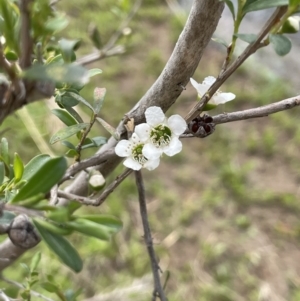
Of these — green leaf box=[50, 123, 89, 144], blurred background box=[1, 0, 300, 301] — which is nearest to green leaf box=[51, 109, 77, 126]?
green leaf box=[50, 123, 89, 144]

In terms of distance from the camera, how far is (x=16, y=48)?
268mm

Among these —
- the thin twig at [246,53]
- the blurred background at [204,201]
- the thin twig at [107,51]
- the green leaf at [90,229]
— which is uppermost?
the thin twig at [246,53]

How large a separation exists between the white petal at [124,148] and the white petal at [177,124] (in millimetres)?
50

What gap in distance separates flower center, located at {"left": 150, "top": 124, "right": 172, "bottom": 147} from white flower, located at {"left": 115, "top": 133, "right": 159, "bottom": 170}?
13 millimetres

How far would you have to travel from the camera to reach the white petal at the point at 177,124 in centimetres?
42

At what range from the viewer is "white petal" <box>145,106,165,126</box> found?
1.38 feet

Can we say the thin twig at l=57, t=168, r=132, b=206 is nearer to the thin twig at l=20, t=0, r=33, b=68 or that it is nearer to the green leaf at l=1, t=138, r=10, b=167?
the green leaf at l=1, t=138, r=10, b=167

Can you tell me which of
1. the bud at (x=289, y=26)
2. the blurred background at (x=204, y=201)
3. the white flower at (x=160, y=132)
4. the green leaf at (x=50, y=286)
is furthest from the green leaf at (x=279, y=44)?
the blurred background at (x=204, y=201)

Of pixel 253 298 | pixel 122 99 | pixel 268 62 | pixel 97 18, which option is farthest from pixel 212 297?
pixel 97 18

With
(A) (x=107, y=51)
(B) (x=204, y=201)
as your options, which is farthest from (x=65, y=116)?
(B) (x=204, y=201)

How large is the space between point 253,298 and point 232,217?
1.02ft

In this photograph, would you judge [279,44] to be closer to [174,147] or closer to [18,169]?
[174,147]

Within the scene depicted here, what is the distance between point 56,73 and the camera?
0.24m

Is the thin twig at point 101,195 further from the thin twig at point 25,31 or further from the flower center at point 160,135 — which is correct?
the thin twig at point 25,31
